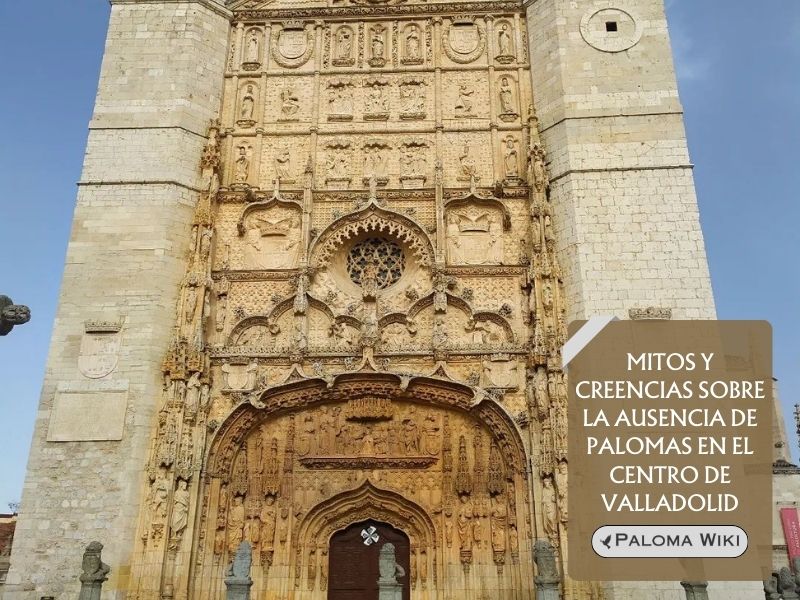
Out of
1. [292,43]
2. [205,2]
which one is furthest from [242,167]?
[205,2]

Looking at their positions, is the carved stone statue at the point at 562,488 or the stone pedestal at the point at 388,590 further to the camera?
the carved stone statue at the point at 562,488

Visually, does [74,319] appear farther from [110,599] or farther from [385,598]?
[385,598]

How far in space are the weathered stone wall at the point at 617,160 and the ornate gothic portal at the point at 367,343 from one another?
0.43m

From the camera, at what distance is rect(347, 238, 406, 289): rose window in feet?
39.1

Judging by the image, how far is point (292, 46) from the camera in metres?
13.7

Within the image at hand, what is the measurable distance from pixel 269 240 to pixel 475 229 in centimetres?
341

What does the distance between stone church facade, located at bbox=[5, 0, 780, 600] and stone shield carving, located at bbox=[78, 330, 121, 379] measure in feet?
0.10

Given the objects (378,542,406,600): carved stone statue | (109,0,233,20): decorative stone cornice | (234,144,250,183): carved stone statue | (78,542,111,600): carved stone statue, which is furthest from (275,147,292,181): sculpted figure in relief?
(378,542,406,600): carved stone statue

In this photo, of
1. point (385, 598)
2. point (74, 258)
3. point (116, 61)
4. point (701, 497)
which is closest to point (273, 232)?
point (74, 258)

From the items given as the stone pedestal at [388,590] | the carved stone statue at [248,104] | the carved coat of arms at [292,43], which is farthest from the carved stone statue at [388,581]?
the carved coat of arms at [292,43]

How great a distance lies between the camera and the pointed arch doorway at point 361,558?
10.1 meters

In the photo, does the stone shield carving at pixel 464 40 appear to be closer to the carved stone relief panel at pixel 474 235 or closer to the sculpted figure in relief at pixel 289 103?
the sculpted figure in relief at pixel 289 103

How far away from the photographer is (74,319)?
10.8 meters

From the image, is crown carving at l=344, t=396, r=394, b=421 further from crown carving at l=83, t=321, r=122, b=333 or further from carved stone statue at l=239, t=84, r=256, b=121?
carved stone statue at l=239, t=84, r=256, b=121
